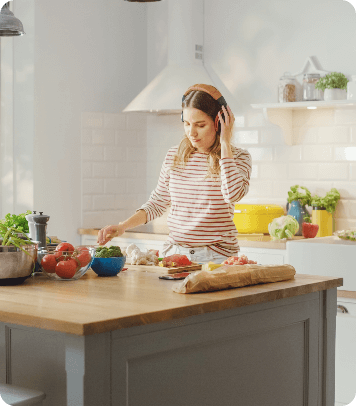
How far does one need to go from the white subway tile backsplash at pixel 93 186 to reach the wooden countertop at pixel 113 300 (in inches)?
94.9

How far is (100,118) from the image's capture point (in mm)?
4898

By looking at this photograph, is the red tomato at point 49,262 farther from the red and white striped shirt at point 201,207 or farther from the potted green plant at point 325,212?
the potted green plant at point 325,212

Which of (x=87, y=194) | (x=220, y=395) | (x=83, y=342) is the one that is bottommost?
(x=220, y=395)

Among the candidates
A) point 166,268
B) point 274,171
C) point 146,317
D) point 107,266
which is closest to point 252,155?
point 274,171

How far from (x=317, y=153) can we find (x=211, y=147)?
1618mm

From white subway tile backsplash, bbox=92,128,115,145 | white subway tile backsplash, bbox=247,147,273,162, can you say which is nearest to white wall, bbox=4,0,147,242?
white subway tile backsplash, bbox=92,128,115,145

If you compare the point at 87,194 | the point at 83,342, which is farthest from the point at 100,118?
the point at 83,342

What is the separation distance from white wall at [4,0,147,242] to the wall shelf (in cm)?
122

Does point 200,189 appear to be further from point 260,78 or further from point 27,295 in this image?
point 260,78

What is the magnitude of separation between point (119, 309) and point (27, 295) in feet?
1.22

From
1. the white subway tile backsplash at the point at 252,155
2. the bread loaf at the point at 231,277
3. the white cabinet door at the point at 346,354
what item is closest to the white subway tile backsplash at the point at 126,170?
the white subway tile backsplash at the point at 252,155

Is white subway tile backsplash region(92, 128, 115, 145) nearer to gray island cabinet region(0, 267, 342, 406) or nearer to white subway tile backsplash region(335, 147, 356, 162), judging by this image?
white subway tile backsplash region(335, 147, 356, 162)

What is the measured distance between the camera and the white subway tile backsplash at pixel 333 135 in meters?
4.32

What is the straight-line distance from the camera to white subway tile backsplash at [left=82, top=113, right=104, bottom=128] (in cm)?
480
